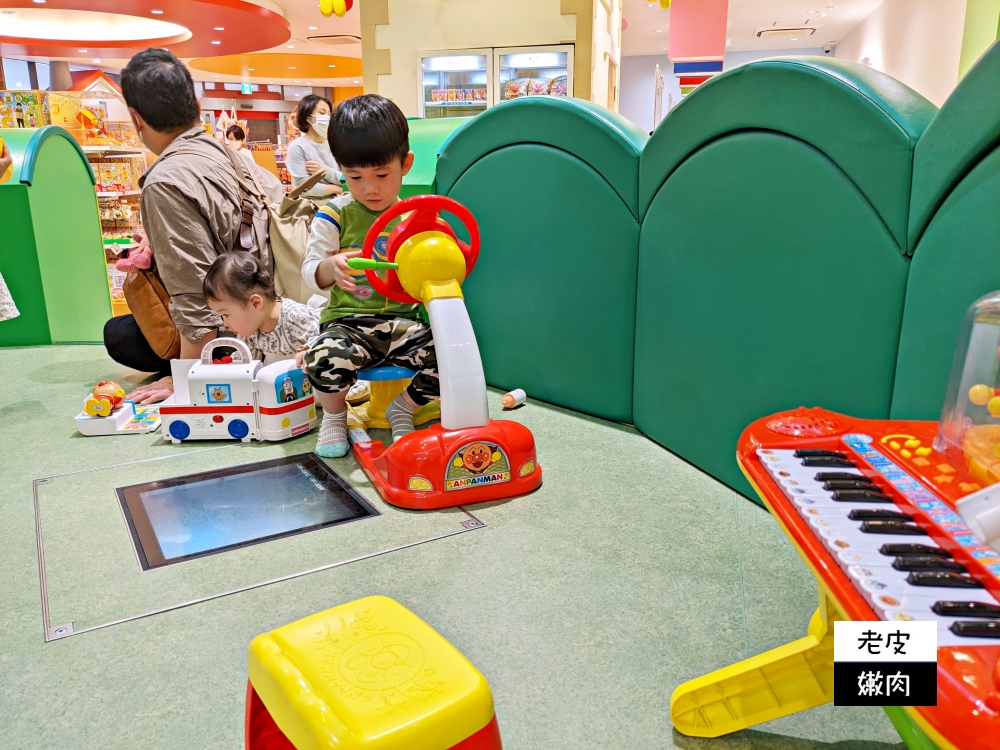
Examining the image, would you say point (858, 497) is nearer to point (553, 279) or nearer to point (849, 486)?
point (849, 486)

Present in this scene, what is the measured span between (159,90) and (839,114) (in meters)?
2.15

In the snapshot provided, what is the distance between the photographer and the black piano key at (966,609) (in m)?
0.67

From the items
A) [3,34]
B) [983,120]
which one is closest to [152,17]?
[3,34]

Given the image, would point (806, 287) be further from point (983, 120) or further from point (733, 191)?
point (983, 120)

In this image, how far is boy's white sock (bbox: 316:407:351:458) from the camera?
2266 millimetres

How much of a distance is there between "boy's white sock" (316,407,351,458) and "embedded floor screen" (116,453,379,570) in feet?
0.19

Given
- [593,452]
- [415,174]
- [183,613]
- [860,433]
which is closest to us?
[860,433]

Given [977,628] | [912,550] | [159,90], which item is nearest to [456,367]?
[912,550]

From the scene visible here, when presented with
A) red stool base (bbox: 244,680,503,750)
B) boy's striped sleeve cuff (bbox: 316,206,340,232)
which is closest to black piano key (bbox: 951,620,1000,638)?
red stool base (bbox: 244,680,503,750)

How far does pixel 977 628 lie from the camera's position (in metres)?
0.65

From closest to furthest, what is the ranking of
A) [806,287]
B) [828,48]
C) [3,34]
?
[806,287], [3,34], [828,48]

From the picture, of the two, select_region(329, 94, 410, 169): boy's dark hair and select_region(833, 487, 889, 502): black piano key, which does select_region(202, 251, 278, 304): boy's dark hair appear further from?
select_region(833, 487, 889, 502): black piano key

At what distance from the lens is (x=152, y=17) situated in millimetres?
10594

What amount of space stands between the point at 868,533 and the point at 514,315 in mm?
2020
